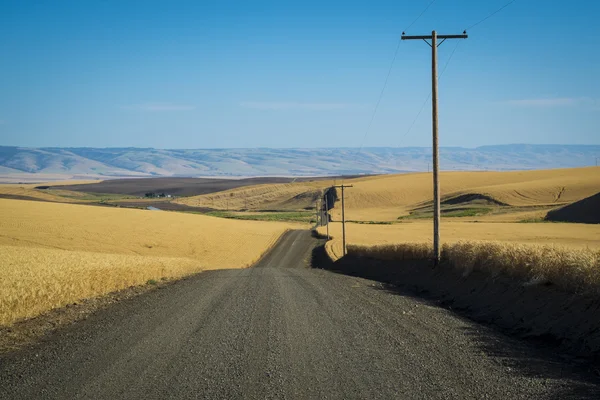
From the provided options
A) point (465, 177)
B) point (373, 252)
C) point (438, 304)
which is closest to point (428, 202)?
point (465, 177)

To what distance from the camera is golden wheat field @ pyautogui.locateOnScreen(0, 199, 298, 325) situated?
1565 cm

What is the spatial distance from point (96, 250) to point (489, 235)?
3233cm

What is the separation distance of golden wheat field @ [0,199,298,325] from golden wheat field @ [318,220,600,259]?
29.4 feet

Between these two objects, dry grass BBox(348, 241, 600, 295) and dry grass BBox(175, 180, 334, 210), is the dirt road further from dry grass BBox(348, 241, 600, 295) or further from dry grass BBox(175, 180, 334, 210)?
dry grass BBox(175, 180, 334, 210)

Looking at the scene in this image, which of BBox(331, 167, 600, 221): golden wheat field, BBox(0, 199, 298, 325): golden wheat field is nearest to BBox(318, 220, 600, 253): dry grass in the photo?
BBox(0, 199, 298, 325): golden wheat field

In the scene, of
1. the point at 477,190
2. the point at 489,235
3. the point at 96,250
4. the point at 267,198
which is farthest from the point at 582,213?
the point at 267,198

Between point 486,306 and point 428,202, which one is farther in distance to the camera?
point 428,202

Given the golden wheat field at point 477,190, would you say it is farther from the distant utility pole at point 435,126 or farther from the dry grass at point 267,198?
the distant utility pole at point 435,126

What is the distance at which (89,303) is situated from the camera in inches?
623

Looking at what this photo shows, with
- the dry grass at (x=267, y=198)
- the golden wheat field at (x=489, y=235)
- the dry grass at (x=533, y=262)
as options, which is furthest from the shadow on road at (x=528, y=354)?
Result: the dry grass at (x=267, y=198)

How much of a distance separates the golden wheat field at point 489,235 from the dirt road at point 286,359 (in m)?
22.5

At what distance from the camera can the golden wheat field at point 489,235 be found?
42.7 metres

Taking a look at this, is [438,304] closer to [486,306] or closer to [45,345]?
[486,306]

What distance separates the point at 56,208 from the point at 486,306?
59.9 m
